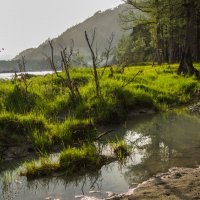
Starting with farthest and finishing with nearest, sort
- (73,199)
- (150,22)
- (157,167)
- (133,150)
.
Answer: (150,22) → (133,150) → (157,167) → (73,199)

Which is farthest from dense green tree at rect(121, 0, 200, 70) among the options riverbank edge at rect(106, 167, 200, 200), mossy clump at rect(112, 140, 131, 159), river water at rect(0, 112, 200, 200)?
riverbank edge at rect(106, 167, 200, 200)

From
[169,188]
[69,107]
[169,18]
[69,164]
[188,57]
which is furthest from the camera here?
[169,18]

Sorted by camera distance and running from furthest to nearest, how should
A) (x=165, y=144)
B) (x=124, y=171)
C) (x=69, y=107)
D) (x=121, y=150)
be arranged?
(x=69, y=107)
(x=165, y=144)
(x=121, y=150)
(x=124, y=171)

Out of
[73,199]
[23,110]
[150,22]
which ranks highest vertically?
[150,22]

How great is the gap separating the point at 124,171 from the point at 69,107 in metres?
6.88

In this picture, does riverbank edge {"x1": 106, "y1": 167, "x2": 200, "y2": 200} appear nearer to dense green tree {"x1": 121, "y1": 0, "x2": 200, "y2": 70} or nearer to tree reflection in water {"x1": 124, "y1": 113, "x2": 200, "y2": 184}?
tree reflection in water {"x1": 124, "y1": 113, "x2": 200, "y2": 184}

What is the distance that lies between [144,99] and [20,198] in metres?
10.7

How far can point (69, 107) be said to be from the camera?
15383 mm

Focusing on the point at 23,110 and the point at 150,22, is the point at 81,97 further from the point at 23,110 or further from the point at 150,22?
the point at 150,22

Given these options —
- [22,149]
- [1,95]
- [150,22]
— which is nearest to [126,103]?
[1,95]

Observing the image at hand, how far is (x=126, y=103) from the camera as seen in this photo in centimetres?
1628

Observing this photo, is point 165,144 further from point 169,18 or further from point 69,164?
point 169,18

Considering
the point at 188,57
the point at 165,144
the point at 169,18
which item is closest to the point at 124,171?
the point at 165,144

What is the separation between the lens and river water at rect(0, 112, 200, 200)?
25.6 feet
